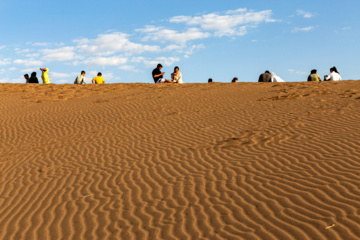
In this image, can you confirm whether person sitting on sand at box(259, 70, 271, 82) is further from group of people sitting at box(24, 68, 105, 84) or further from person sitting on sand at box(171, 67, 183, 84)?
group of people sitting at box(24, 68, 105, 84)

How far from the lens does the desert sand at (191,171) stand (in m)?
5.36

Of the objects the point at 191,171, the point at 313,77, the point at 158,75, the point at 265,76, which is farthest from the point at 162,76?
the point at 191,171

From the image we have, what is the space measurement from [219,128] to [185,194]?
18.1 feet

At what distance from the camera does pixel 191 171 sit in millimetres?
7832

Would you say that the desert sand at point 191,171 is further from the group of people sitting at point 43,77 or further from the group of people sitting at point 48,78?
the group of people sitting at point 43,77

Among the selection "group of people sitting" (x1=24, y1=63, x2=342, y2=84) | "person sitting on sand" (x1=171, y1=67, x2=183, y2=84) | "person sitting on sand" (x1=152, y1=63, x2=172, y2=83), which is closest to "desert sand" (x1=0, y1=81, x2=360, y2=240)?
"group of people sitting" (x1=24, y1=63, x2=342, y2=84)

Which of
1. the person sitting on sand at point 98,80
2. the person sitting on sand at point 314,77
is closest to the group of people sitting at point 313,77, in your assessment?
the person sitting on sand at point 314,77

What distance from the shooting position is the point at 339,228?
185 inches

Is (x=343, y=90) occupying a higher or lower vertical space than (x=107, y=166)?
higher

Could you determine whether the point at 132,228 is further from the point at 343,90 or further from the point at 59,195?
the point at 343,90

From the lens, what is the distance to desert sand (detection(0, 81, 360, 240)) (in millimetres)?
5359

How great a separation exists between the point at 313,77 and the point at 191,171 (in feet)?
48.1

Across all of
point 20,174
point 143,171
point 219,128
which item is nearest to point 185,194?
point 143,171

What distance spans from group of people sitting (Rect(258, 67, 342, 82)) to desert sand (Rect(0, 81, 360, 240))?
146 inches
